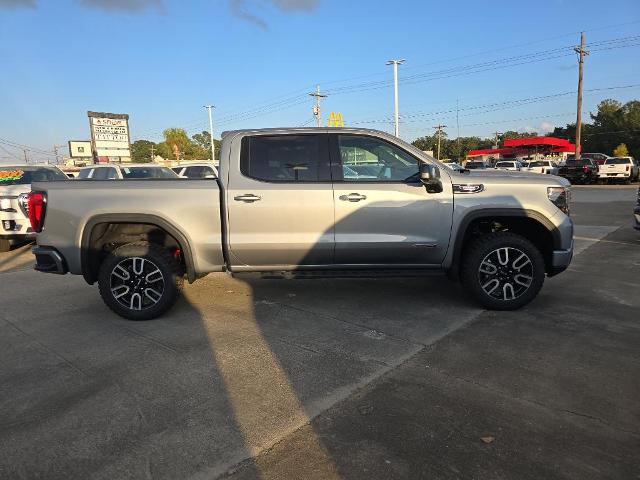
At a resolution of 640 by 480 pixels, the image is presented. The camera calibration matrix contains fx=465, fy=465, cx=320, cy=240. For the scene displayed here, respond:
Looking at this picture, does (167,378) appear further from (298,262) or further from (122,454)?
(298,262)

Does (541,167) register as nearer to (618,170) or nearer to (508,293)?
(618,170)

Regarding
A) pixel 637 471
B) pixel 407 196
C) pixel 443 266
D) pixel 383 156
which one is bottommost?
pixel 637 471

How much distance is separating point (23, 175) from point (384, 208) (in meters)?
9.05

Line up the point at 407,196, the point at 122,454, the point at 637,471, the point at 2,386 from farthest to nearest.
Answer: the point at 407,196
the point at 2,386
the point at 122,454
the point at 637,471

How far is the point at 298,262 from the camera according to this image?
4.79 m

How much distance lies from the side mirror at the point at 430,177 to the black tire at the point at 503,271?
0.75 m

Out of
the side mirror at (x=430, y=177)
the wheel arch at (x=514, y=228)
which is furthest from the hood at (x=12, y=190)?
the wheel arch at (x=514, y=228)

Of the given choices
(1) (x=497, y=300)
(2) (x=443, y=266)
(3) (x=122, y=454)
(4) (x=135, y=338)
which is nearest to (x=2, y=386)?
→ (4) (x=135, y=338)

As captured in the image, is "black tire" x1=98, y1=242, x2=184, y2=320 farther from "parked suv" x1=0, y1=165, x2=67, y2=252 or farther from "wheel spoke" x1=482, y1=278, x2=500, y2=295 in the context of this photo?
"parked suv" x1=0, y1=165, x2=67, y2=252

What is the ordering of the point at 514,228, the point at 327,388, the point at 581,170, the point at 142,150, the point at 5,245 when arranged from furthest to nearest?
the point at 142,150 < the point at 581,170 < the point at 5,245 < the point at 514,228 < the point at 327,388

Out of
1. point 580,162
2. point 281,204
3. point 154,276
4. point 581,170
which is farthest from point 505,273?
point 580,162

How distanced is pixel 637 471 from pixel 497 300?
2.50 metres

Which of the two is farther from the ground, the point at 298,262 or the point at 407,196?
the point at 407,196

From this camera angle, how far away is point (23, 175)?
1014 cm
